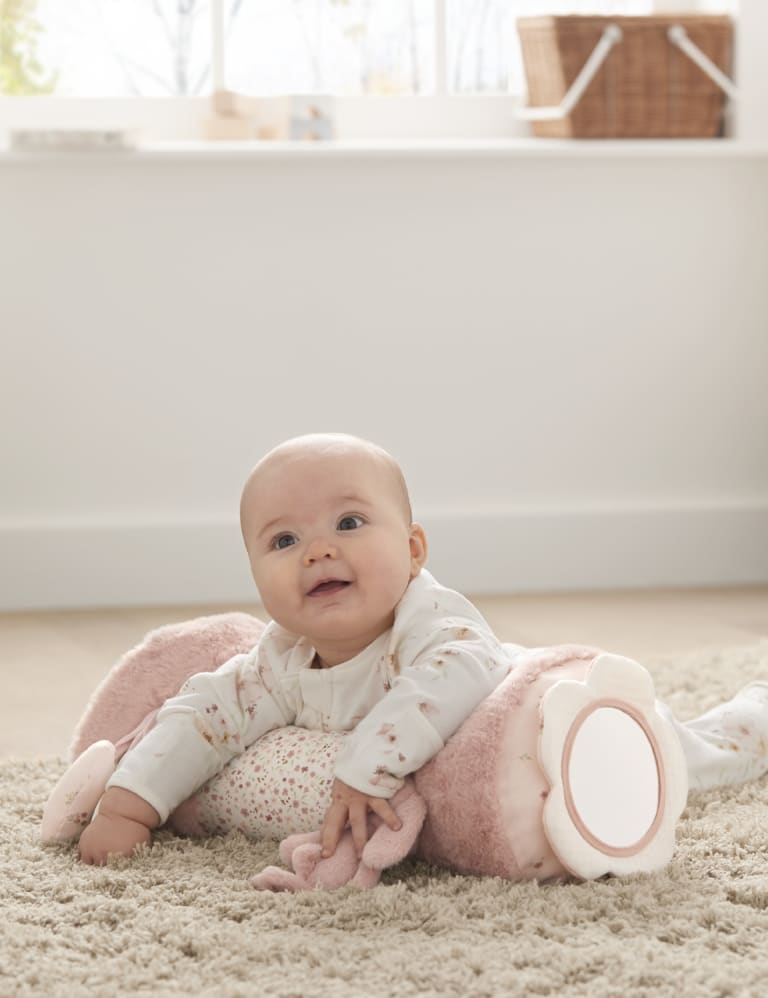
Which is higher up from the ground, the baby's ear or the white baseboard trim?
the baby's ear

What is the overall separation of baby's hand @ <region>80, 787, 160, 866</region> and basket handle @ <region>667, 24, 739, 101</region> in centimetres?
188

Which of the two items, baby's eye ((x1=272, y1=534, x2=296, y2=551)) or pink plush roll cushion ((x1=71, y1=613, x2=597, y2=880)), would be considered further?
baby's eye ((x1=272, y1=534, x2=296, y2=551))

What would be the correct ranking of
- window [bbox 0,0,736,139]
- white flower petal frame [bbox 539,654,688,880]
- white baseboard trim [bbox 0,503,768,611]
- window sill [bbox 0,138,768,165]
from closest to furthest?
white flower petal frame [bbox 539,654,688,880] < window sill [bbox 0,138,768,165] < white baseboard trim [bbox 0,503,768,611] < window [bbox 0,0,736,139]

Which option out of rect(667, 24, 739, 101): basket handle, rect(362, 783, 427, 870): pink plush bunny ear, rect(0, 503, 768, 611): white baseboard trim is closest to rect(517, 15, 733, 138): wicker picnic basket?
rect(667, 24, 739, 101): basket handle

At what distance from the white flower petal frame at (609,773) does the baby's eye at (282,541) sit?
0.90ft

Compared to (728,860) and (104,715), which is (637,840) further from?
(104,715)

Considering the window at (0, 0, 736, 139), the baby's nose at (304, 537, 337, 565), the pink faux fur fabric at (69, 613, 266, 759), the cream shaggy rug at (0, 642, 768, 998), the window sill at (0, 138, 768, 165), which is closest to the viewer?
the cream shaggy rug at (0, 642, 768, 998)

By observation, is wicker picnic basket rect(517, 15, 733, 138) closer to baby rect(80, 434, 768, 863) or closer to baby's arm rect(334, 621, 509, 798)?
baby rect(80, 434, 768, 863)

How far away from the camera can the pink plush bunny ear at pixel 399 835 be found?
1175 mm

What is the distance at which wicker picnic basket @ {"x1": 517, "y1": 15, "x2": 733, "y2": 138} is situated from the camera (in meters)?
2.63

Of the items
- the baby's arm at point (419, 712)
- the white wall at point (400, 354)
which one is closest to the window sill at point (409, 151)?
the white wall at point (400, 354)

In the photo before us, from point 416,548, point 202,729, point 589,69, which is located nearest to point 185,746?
point 202,729

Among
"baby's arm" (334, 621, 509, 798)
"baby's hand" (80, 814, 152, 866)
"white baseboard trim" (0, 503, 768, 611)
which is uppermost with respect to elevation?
"baby's arm" (334, 621, 509, 798)

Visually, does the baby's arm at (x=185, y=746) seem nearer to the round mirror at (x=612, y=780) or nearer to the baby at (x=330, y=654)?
the baby at (x=330, y=654)
